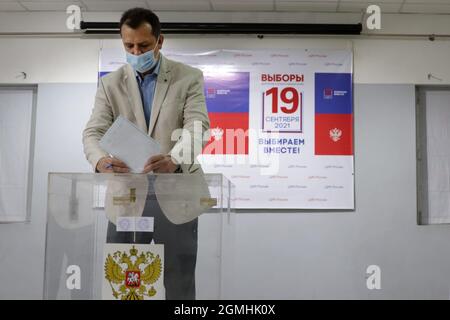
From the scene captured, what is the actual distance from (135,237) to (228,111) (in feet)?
8.48

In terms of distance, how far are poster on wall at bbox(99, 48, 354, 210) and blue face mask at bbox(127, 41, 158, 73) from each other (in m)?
1.99

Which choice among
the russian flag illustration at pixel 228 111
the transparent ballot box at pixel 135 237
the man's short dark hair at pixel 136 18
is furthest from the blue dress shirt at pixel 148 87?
the russian flag illustration at pixel 228 111

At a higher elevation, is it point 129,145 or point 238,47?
point 238,47

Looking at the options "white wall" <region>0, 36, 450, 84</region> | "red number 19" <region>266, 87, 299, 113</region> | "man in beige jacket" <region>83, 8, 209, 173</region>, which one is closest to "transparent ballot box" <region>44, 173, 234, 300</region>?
"man in beige jacket" <region>83, 8, 209, 173</region>

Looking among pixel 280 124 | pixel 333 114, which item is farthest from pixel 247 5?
pixel 333 114

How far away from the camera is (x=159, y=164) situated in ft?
5.08

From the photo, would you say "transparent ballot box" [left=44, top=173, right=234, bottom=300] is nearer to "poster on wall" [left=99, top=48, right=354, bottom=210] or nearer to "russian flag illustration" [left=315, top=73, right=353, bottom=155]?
"poster on wall" [left=99, top=48, right=354, bottom=210]

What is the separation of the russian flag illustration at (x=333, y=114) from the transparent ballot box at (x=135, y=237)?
2.53 metres

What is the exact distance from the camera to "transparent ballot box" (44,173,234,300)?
1432 millimetres

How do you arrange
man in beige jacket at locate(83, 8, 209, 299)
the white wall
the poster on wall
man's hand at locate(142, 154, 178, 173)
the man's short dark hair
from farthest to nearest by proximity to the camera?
the white wall < the poster on wall < the man's short dark hair < man in beige jacket at locate(83, 8, 209, 299) < man's hand at locate(142, 154, 178, 173)

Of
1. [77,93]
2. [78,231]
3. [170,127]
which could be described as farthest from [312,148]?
[78,231]

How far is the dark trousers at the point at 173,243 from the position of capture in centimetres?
143

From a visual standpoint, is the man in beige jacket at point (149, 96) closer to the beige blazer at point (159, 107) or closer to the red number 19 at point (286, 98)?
the beige blazer at point (159, 107)

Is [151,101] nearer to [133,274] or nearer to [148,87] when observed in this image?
[148,87]
